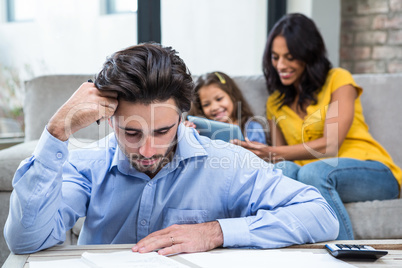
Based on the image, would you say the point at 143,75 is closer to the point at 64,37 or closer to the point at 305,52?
the point at 305,52

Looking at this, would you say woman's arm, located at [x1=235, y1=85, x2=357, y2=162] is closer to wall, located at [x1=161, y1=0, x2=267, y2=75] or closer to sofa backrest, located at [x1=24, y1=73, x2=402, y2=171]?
sofa backrest, located at [x1=24, y1=73, x2=402, y2=171]

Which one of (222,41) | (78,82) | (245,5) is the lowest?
(78,82)

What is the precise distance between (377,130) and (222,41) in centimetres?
157

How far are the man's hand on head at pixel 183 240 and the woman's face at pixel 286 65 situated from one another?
51.8 inches

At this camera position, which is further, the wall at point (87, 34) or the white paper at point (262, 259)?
the wall at point (87, 34)

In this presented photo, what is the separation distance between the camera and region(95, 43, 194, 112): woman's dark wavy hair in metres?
1.13

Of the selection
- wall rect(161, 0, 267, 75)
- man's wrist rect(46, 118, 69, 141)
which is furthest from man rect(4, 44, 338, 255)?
wall rect(161, 0, 267, 75)

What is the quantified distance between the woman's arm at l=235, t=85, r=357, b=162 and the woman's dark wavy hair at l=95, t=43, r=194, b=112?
0.92m

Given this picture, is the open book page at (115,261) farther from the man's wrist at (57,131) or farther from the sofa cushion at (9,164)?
the sofa cushion at (9,164)

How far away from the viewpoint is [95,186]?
124 cm

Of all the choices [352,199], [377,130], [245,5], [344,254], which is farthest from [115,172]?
[245,5]

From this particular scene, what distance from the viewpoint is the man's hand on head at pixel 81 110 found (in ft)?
3.46

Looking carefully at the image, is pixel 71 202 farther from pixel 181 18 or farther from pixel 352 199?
pixel 181 18

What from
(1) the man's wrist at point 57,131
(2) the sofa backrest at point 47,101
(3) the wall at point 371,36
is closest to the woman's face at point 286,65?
(2) the sofa backrest at point 47,101
